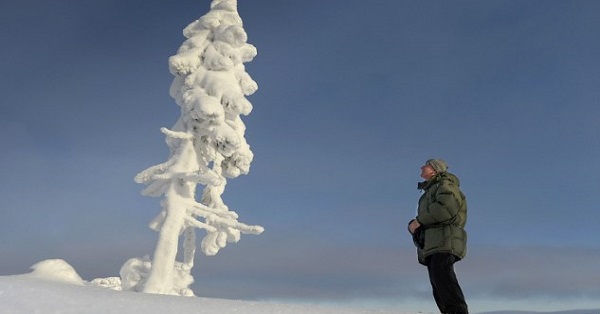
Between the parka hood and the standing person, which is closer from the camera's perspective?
the standing person

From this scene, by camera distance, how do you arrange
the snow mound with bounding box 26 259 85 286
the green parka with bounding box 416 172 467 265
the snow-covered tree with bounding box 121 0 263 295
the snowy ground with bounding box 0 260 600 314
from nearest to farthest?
1. the snowy ground with bounding box 0 260 600 314
2. the green parka with bounding box 416 172 467 265
3. the snow mound with bounding box 26 259 85 286
4. the snow-covered tree with bounding box 121 0 263 295

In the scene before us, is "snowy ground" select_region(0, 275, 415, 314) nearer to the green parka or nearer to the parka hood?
the green parka

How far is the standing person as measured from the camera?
7.11 meters

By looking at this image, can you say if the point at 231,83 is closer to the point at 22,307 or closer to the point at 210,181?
the point at 210,181

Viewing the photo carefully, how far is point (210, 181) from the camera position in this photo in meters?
14.7

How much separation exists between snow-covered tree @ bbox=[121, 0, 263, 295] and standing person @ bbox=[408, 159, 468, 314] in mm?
8232

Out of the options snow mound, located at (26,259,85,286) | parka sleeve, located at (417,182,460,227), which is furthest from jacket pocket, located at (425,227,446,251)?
snow mound, located at (26,259,85,286)

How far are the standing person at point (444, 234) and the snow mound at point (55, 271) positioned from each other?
5.27 meters

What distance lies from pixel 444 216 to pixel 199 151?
10.5 metres

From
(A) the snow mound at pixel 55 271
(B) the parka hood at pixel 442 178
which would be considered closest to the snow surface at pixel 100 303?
(A) the snow mound at pixel 55 271

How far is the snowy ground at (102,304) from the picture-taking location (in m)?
5.36

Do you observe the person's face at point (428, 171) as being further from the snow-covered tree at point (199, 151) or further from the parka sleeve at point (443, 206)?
the snow-covered tree at point (199, 151)

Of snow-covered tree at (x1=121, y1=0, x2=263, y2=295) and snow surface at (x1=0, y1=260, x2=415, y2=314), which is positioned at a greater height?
snow-covered tree at (x1=121, y1=0, x2=263, y2=295)

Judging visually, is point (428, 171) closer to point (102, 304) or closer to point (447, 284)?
point (447, 284)
